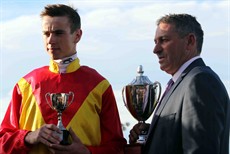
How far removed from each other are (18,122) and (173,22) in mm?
1547

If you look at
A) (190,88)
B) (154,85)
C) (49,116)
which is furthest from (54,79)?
(190,88)

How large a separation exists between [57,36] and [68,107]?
1.93ft

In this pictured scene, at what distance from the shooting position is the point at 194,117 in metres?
5.27

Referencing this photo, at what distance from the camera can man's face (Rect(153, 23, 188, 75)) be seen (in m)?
5.78

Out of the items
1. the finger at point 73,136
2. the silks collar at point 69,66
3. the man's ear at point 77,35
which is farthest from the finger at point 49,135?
the man's ear at point 77,35

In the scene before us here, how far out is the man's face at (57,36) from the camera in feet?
20.4

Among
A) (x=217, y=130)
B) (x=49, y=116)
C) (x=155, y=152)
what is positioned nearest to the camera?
(x=217, y=130)

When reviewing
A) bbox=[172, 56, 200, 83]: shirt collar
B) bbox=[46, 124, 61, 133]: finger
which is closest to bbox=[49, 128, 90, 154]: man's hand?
bbox=[46, 124, 61, 133]: finger

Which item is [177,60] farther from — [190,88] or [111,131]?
[111,131]

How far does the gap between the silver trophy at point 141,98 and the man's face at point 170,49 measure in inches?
24.2

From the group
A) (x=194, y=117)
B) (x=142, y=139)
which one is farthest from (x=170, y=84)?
(x=194, y=117)

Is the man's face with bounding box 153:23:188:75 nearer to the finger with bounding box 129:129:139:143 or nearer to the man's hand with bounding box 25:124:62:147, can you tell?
the finger with bounding box 129:129:139:143

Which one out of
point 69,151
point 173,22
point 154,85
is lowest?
point 69,151

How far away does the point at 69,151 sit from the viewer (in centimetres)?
593
